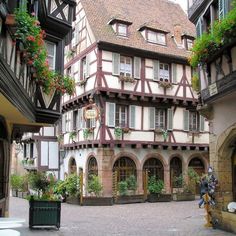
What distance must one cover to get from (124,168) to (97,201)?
2987mm

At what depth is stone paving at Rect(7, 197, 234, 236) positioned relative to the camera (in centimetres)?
1254

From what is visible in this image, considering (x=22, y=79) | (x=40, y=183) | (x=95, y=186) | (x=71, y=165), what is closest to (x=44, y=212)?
(x=40, y=183)

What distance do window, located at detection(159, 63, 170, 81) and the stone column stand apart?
569cm

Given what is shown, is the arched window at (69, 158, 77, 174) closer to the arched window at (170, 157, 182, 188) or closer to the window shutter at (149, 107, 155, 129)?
the window shutter at (149, 107, 155, 129)

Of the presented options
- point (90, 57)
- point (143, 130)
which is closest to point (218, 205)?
point (143, 130)

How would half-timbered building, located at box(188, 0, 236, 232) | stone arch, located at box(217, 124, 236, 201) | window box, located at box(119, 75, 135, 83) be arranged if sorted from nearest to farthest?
1. half-timbered building, located at box(188, 0, 236, 232)
2. stone arch, located at box(217, 124, 236, 201)
3. window box, located at box(119, 75, 135, 83)

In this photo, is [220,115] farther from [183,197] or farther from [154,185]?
[183,197]

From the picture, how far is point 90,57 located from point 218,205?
14.5 m

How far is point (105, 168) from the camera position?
2369 cm

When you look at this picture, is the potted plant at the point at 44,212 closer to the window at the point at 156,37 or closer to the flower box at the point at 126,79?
the flower box at the point at 126,79

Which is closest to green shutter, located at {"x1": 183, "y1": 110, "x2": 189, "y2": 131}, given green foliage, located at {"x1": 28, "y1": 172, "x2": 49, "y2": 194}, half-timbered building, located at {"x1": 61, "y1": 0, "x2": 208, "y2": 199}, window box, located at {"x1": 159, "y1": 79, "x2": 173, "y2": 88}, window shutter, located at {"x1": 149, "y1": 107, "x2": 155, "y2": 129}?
Result: half-timbered building, located at {"x1": 61, "y1": 0, "x2": 208, "y2": 199}

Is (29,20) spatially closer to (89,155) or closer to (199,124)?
(89,155)

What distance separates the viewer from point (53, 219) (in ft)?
43.2

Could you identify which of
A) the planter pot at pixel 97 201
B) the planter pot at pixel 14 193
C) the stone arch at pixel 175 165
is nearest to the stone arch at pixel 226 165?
the planter pot at pixel 97 201
